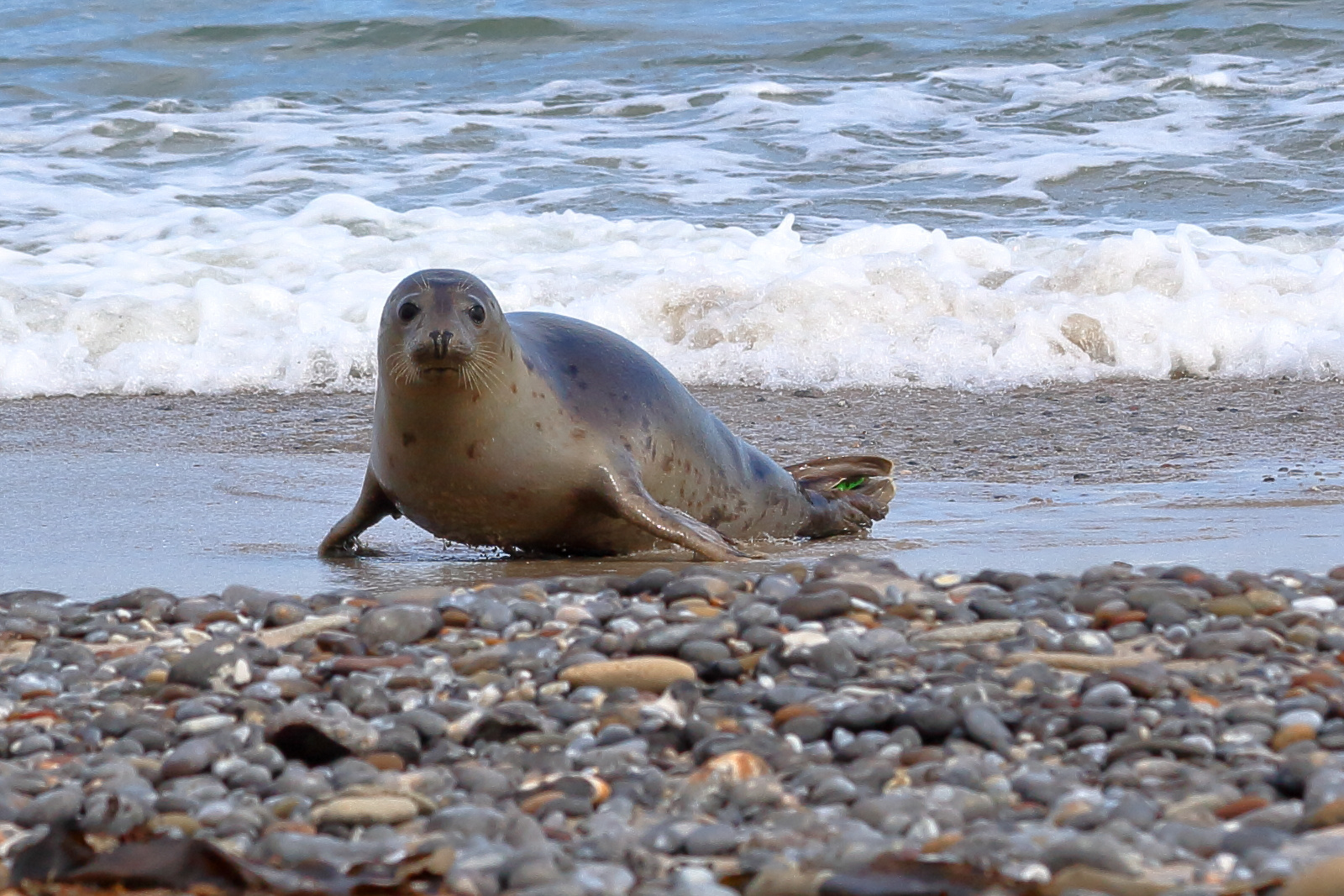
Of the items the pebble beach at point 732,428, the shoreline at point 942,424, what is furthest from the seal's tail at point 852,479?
the shoreline at point 942,424

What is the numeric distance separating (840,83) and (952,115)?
1.49 metres

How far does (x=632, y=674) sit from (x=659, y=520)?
5.55 ft

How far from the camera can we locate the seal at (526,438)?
14.2 feet

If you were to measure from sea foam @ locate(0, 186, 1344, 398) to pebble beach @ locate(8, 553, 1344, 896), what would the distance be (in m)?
4.84

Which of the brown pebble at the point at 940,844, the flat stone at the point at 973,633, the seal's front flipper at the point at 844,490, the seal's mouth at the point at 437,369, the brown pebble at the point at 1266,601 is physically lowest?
the seal's front flipper at the point at 844,490

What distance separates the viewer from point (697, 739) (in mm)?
2482

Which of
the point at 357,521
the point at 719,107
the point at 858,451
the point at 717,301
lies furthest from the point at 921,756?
the point at 719,107

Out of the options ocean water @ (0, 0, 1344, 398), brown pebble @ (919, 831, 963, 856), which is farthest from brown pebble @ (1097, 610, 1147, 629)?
ocean water @ (0, 0, 1344, 398)

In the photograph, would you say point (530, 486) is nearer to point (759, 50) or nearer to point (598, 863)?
point (598, 863)

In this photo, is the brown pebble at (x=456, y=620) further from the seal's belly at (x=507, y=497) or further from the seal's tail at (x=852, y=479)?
the seal's tail at (x=852, y=479)

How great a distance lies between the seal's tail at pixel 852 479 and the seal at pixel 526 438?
16.7 inches

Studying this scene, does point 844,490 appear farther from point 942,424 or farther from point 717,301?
point 717,301

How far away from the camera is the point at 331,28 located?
17312 millimetres

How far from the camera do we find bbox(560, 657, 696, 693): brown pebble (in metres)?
2.73
